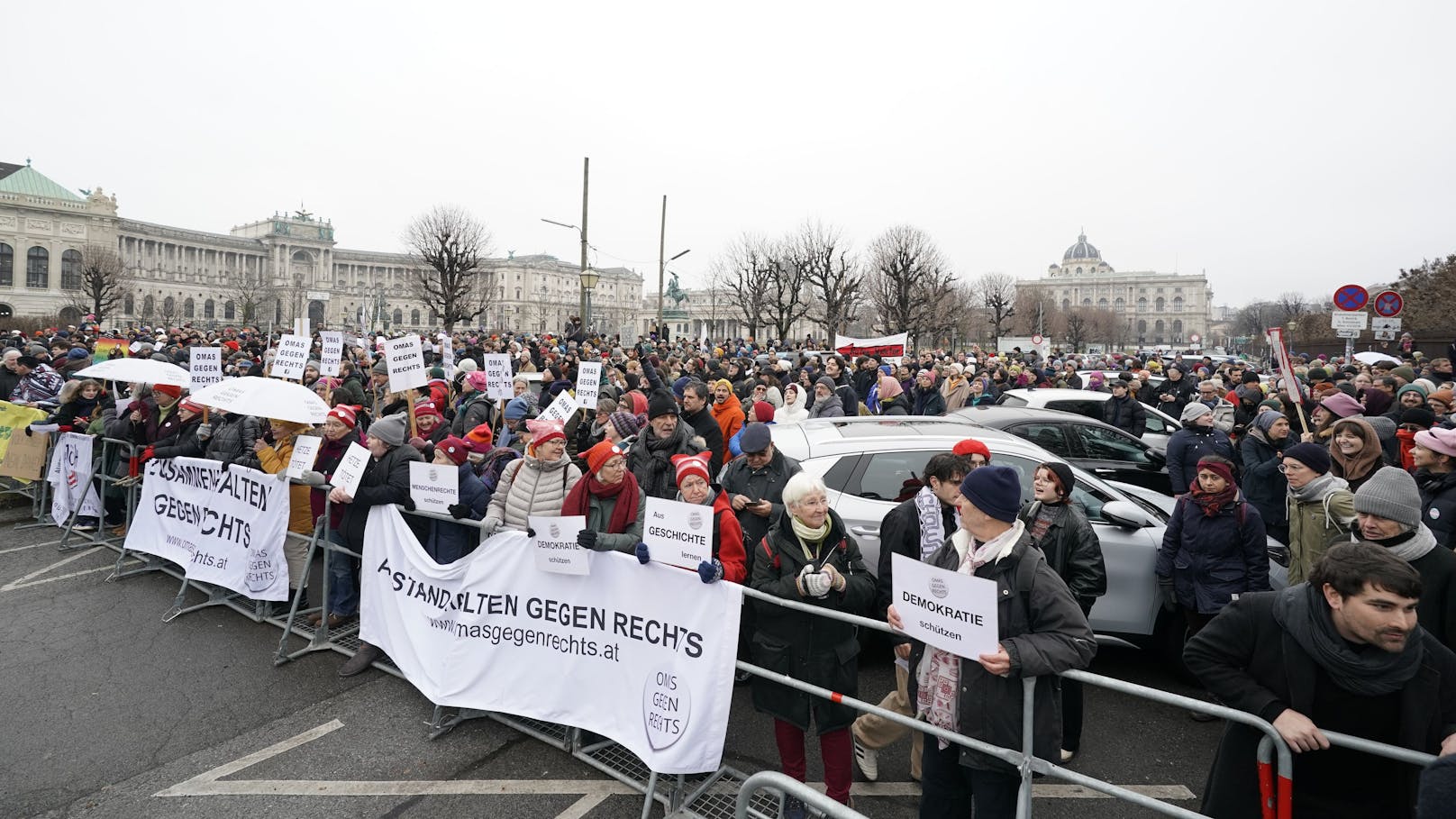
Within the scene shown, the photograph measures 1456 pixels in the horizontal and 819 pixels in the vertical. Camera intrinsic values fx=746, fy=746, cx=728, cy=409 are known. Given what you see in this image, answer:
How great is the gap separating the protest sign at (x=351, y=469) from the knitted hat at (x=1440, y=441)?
6.78m

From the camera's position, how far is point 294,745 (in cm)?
456

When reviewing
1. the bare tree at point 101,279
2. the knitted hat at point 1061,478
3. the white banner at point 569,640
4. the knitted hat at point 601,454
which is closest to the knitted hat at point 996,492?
the white banner at point 569,640

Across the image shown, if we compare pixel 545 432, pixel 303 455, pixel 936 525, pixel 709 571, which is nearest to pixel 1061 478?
pixel 936 525

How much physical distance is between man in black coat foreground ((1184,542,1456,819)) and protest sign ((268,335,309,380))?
432 inches

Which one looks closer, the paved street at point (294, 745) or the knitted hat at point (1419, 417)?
the paved street at point (294, 745)

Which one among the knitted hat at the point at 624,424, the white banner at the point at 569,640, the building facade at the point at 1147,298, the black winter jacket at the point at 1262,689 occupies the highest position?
the building facade at the point at 1147,298

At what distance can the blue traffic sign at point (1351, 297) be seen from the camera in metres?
10.7

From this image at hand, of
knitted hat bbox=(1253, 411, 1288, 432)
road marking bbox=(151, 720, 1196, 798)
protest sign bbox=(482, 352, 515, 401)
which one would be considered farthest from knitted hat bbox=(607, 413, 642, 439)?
knitted hat bbox=(1253, 411, 1288, 432)

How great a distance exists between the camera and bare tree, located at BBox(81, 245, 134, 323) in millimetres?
56272

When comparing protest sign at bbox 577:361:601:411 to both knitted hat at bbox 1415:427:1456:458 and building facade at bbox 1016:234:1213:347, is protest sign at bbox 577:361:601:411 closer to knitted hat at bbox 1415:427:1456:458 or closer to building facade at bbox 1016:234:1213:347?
knitted hat at bbox 1415:427:1456:458

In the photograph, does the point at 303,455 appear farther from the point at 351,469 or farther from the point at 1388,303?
the point at 1388,303

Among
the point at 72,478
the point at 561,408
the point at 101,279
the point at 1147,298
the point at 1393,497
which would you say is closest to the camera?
the point at 1393,497

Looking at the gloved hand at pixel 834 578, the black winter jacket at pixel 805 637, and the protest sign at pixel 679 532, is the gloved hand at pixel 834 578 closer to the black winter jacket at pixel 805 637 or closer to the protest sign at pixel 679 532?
the black winter jacket at pixel 805 637

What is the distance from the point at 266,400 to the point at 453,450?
6.65 ft
